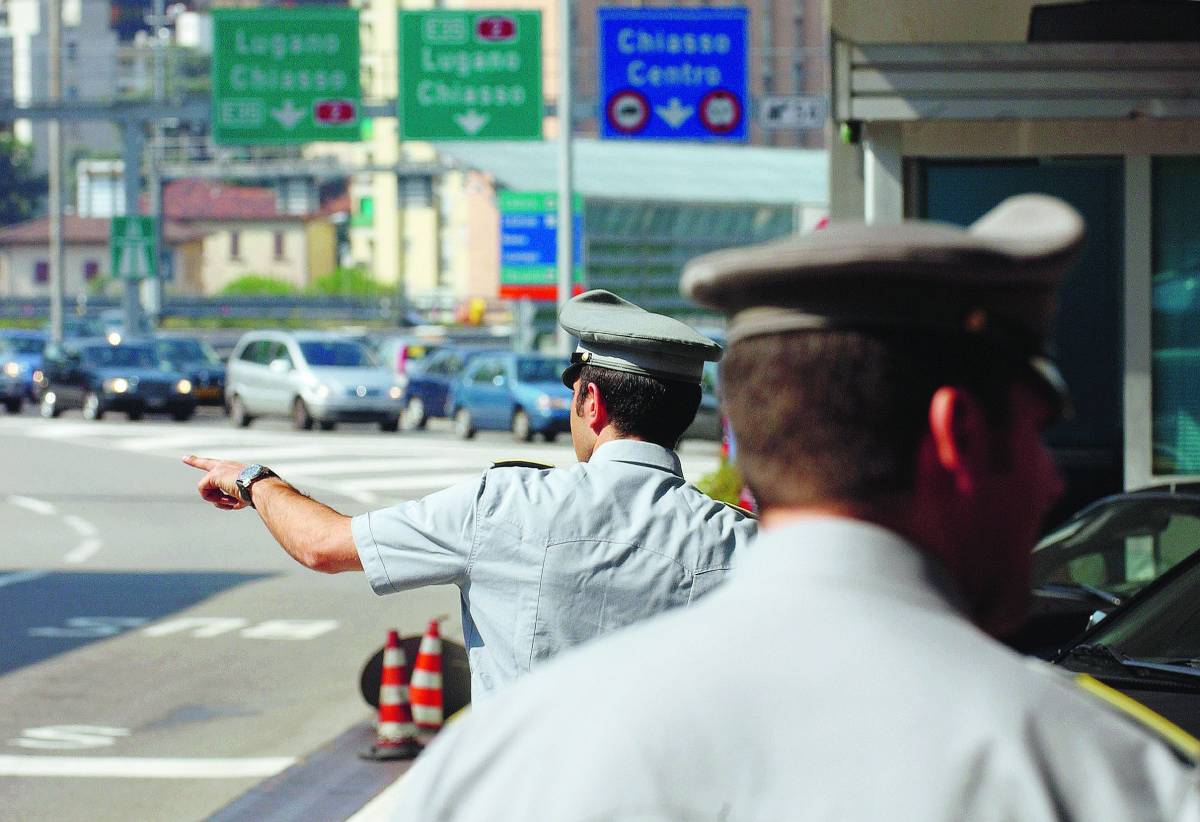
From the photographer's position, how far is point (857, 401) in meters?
1.46

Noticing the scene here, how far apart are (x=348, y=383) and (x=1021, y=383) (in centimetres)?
3060

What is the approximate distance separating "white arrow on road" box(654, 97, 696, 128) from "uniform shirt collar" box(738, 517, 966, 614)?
26414 millimetres

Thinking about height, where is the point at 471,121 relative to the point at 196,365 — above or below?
above

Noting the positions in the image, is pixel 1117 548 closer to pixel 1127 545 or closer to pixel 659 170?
pixel 1127 545

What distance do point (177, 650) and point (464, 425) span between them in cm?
1898

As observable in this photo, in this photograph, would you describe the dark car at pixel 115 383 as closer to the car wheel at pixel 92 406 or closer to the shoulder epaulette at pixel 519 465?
the car wheel at pixel 92 406

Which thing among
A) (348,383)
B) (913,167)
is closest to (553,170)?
(348,383)

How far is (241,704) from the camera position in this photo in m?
9.91

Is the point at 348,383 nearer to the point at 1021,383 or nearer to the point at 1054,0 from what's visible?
the point at 1054,0

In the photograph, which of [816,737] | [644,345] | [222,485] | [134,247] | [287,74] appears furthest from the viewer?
[134,247]

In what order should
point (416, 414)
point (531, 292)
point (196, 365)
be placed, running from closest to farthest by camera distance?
point (531, 292) → point (416, 414) → point (196, 365)

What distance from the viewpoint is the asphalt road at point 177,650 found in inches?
313

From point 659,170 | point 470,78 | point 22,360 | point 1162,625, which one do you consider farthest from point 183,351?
point 1162,625

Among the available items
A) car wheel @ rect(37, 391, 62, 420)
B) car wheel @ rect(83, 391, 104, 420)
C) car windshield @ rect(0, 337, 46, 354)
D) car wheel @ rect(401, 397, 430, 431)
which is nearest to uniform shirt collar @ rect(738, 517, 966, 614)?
car wheel @ rect(401, 397, 430, 431)
